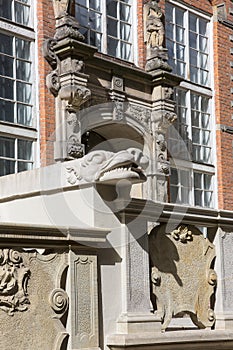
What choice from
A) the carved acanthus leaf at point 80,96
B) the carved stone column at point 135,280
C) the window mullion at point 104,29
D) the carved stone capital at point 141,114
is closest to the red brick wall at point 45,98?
the carved acanthus leaf at point 80,96

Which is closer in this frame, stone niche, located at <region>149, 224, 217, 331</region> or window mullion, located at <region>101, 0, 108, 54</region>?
stone niche, located at <region>149, 224, 217, 331</region>

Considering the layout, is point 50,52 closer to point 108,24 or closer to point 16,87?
point 16,87

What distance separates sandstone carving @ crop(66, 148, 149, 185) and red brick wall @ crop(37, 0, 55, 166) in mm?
6059

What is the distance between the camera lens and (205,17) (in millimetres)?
15922

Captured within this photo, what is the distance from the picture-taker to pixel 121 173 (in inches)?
206

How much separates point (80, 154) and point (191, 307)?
5.63 metres

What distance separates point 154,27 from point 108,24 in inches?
38.9

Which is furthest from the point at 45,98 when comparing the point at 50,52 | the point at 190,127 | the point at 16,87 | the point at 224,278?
the point at 224,278

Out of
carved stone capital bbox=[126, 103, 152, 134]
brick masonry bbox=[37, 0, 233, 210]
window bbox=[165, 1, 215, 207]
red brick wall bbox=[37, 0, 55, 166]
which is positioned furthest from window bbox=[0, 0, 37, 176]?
brick masonry bbox=[37, 0, 233, 210]

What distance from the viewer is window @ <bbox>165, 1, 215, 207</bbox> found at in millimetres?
14703

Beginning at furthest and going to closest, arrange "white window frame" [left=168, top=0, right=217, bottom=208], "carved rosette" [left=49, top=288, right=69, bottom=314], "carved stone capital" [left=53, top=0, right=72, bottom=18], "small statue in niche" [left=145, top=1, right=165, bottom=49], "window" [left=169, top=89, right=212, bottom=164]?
"white window frame" [left=168, top=0, right=217, bottom=208]
"window" [left=169, top=89, right=212, bottom=164]
"small statue in niche" [left=145, top=1, right=165, bottom=49]
"carved stone capital" [left=53, top=0, right=72, bottom=18]
"carved rosette" [left=49, top=288, right=69, bottom=314]

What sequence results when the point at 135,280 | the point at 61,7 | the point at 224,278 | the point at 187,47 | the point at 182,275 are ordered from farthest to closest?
the point at 187,47
the point at 61,7
the point at 224,278
the point at 182,275
the point at 135,280

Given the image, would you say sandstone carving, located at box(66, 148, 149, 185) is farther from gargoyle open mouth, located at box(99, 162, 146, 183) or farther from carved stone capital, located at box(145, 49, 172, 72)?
carved stone capital, located at box(145, 49, 172, 72)

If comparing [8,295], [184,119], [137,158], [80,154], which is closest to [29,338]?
[8,295]
